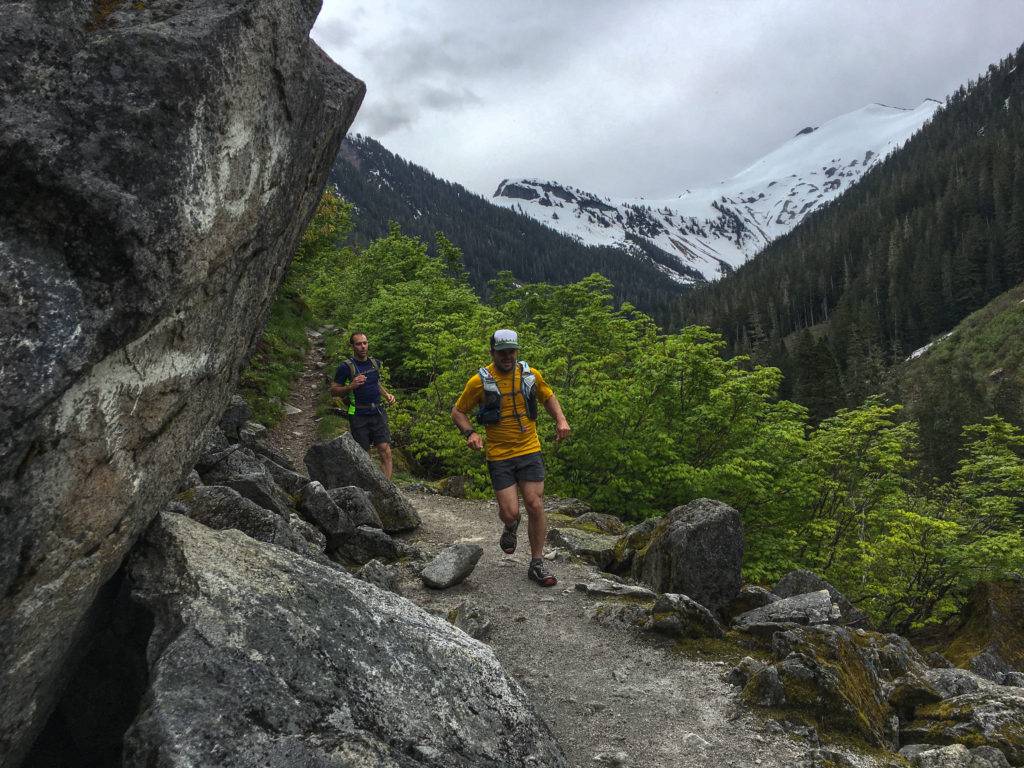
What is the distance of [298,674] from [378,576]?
4.13 meters

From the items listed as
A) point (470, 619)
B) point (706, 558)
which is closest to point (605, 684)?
point (470, 619)

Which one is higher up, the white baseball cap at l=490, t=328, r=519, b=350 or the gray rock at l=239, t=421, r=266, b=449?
the white baseball cap at l=490, t=328, r=519, b=350

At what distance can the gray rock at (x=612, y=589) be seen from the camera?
26.6 feet

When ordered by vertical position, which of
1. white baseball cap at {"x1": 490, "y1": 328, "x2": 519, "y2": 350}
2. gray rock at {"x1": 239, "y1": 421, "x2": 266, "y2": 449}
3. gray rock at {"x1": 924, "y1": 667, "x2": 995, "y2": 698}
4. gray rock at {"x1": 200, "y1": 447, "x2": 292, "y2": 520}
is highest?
white baseball cap at {"x1": 490, "y1": 328, "x2": 519, "y2": 350}

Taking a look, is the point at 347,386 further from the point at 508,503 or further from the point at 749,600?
the point at 749,600

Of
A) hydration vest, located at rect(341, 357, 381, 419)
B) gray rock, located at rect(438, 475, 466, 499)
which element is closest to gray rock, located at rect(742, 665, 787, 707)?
hydration vest, located at rect(341, 357, 381, 419)

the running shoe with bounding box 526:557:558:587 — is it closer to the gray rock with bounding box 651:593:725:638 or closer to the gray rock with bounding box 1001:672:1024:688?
the gray rock with bounding box 651:593:725:638

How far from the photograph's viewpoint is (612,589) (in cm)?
819

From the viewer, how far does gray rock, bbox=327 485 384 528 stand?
1002cm

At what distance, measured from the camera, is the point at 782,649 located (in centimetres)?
632

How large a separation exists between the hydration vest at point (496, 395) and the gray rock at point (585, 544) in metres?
3.22

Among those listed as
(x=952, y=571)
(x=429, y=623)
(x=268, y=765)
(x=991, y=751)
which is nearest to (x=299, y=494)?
(x=429, y=623)

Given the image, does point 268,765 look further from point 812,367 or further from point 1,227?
point 812,367

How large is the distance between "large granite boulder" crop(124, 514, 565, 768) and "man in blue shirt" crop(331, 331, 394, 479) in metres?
7.34
